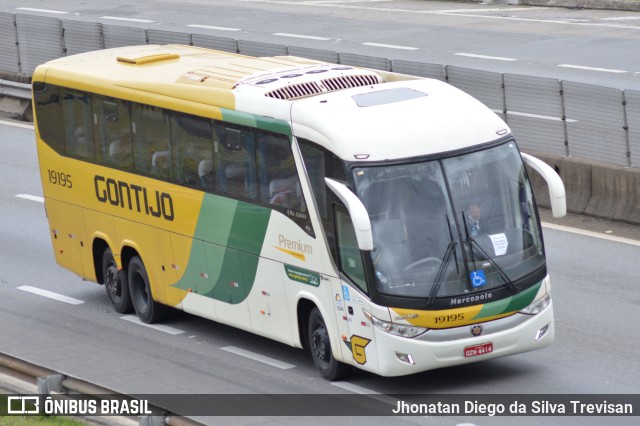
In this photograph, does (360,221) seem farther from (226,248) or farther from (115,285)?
(115,285)

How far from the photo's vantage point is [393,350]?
496 inches

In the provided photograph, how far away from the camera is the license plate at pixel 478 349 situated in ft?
41.8

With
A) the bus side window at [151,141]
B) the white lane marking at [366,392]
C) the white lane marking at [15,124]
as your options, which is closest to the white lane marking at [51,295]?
the bus side window at [151,141]

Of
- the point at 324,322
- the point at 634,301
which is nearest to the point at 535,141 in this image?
the point at 634,301

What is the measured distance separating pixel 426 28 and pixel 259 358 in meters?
24.1

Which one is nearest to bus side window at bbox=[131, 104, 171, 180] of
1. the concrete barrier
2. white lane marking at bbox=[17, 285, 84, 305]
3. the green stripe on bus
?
the green stripe on bus

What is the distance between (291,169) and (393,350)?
223 centimetres

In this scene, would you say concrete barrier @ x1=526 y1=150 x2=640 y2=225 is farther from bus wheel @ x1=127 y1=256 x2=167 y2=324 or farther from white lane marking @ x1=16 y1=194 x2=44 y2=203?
white lane marking @ x1=16 y1=194 x2=44 y2=203

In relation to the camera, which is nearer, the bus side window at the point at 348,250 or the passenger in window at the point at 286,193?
the bus side window at the point at 348,250

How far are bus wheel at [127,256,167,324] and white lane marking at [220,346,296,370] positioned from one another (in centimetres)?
156

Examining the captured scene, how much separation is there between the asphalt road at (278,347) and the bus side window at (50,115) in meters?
2.03

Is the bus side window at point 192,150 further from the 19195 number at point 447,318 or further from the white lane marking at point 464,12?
the white lane marking at point 464,12

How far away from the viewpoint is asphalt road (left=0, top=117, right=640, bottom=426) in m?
13.3

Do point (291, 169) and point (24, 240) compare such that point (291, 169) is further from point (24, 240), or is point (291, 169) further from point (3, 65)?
point (3, 65)
